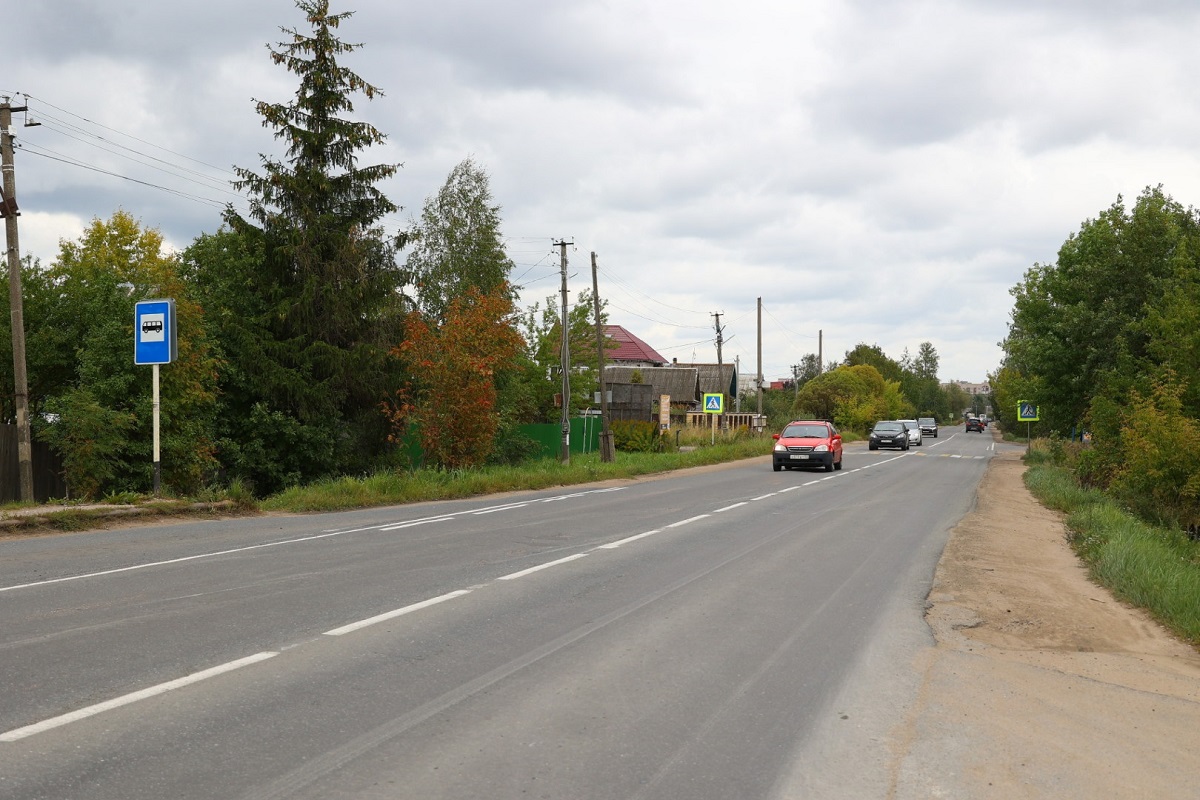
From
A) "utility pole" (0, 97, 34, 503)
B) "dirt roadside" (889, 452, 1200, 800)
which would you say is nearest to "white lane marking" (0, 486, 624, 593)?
"dirt roadside" (889, 452, 1200, 800)

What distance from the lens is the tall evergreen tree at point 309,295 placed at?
85.7ft

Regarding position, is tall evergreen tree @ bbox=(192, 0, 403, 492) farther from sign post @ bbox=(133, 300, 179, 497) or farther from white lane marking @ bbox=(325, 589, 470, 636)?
white lane marking @ bbox=(325, 589, 470, 636)

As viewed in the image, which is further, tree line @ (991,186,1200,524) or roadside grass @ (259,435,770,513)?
tree line @ (991,186,1200,524)

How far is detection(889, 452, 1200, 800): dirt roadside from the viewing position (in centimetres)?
461

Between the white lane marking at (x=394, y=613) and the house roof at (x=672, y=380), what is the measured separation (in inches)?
2908

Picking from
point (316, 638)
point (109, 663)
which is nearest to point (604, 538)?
point (316, 638)

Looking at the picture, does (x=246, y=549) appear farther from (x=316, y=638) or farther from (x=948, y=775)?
(x=948, y=775)

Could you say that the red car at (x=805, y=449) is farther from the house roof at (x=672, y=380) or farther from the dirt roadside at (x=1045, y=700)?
the house roof at (x=672, y=380)

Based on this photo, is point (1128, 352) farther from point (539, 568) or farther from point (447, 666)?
point (447, 666)

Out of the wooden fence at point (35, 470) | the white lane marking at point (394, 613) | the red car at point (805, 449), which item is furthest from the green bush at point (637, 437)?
the white lane marking at point (394, 613)

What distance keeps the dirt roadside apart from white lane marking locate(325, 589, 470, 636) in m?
3.89

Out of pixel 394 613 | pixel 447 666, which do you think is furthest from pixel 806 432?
pixel 447 666

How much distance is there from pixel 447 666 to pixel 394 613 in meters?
1.70

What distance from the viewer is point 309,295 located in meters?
26.5
